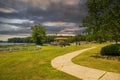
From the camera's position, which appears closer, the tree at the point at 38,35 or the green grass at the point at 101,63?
the green grass at the point at 101,63

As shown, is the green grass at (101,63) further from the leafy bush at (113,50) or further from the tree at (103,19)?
the tree at (103,19)

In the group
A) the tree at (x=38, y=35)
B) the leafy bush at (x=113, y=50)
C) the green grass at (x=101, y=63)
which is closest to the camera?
the green grass at (x=101, y=63)

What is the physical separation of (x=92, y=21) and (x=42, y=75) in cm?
1494

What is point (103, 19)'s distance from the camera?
23.2 metres

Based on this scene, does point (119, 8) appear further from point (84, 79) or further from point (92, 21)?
point (84, 79)

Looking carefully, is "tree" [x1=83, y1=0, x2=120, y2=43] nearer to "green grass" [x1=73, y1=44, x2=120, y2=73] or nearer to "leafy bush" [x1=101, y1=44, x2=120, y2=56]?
"leafy bush" [x1=101, y1=44, x2=120, y2=56]

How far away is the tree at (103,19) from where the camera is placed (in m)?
21.9

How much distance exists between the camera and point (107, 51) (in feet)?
75.2

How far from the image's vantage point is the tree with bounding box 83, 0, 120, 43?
21906 millimetres

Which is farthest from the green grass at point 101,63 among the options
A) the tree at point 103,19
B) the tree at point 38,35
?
the tree at point 38,35

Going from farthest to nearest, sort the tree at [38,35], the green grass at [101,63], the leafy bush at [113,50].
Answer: the tree at [38,35] → the leafy bush at [113,50] → the green grass at [101,63]

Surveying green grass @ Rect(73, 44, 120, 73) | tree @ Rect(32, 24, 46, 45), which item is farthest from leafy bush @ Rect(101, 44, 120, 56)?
tree @ Rect(32, 24, 46, 45)

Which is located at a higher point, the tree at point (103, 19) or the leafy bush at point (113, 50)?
the tree at point (103, 19)

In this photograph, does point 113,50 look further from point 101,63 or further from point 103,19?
point 101,63
